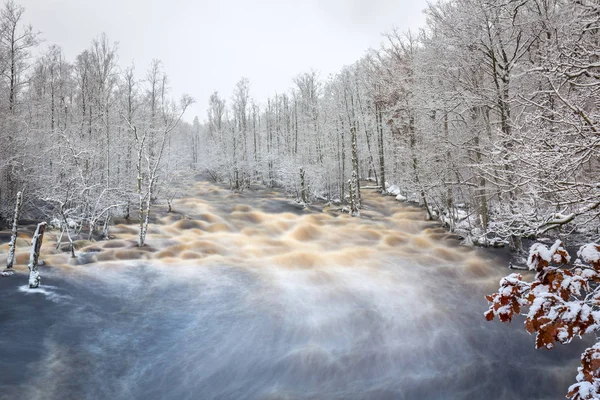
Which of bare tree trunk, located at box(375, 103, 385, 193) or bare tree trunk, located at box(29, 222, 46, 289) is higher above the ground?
bare tree trunk, located at box(375, 103, 385, 193)

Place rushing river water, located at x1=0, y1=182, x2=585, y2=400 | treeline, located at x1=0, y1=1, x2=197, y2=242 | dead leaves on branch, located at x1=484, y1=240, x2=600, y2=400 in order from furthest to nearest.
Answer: treeline, located at x1=0, y1=1, x2=197, y2=242 < rushing river water, located at x1=0, y1=182, x2=585, y2=400 < dead leaves on branch, located at x1=484, y1=240, x2=600, y2=400

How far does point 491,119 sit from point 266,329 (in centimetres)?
1292

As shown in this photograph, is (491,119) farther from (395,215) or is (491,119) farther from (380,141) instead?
(380,141)

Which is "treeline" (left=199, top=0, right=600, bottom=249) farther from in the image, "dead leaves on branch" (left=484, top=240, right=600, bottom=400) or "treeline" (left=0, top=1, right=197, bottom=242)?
"treeline" (left=0, top=1, right=197, bottom=242)

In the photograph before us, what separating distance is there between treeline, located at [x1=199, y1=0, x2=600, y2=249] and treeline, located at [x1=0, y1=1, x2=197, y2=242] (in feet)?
36.3

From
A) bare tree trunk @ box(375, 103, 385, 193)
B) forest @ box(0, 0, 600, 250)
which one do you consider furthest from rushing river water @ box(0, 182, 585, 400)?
bare tree trunk @ box(375, 103, 385, 193)

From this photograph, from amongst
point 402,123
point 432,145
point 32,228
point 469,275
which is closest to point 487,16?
point 432,145

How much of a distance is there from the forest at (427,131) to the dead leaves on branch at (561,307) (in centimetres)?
187

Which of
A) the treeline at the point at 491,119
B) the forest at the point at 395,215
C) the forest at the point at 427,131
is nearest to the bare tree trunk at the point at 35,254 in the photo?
the forest at the point at 395,215

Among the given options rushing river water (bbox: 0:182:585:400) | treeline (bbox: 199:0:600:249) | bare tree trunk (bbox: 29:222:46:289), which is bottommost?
rushing river water (bbox: 0:182:585:400)

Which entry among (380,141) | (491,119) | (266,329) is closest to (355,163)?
(380,141)

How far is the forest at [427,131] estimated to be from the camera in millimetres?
5137

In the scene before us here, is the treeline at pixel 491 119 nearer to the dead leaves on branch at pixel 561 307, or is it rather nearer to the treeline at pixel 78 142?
the dead leaves on branch at pixel 561 307

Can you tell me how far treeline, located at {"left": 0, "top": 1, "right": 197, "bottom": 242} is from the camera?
1463 centimetres
